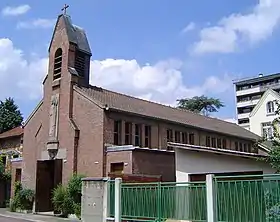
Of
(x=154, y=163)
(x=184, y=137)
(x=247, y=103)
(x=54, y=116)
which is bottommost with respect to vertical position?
(x=154, y=163)

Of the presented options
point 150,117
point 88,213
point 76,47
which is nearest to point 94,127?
point 150,117

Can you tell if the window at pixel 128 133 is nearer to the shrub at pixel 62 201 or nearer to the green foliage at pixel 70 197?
the green foliage at pixel 70 197

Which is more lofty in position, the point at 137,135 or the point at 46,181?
the point at 137,135

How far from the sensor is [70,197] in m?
24.4

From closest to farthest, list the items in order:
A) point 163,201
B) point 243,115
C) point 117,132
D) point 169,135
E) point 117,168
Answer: point 163,201 → point 117,168 → point 117,132 → point 169,135 → point 243,115

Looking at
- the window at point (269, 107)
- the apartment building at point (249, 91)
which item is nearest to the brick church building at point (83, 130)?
the window at point (269, 107)

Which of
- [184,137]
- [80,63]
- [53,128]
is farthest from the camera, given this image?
[184,137]

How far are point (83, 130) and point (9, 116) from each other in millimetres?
38237

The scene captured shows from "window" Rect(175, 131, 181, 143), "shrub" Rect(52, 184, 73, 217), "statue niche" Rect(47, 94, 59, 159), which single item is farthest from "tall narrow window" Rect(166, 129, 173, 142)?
"shrub" Rect(52, 184, 73, 217)

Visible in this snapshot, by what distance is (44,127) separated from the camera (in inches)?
1193

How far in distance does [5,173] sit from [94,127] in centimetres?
1398

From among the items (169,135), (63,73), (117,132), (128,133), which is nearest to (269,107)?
(169,135)

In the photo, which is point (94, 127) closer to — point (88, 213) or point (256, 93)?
point (88, 213)

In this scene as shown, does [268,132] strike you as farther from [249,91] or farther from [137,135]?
[249,91]
